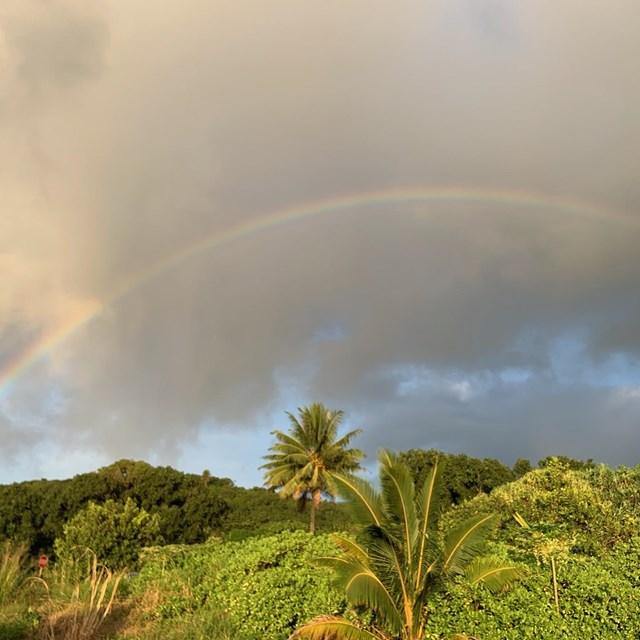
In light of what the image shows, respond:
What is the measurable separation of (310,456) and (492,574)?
98.2ft

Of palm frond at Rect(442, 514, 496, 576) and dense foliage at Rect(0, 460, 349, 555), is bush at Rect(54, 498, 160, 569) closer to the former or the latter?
dense foliage at Rect(0, 460, 349, 555)

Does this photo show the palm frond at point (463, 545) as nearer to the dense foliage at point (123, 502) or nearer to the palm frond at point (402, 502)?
the palm frond at point (402, 502)

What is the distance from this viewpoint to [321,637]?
10.6 meters

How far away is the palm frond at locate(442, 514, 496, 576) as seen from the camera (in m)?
10.3

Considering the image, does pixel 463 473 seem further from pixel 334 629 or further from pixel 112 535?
pixel 334 629

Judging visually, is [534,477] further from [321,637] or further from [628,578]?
[321,637]

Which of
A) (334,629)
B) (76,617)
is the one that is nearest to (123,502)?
(76,617)

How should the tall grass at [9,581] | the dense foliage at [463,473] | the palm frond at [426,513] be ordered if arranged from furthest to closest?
1. the dense foliage at [463,473]
2. the tall grass at [9,581]
3. the palm frond at [426,513]

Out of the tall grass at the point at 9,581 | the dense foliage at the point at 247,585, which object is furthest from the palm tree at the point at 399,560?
the tall grass at the point at 9,581

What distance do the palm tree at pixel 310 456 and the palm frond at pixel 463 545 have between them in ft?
94.6

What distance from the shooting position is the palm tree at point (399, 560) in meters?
9.81

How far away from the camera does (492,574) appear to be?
34.1ft

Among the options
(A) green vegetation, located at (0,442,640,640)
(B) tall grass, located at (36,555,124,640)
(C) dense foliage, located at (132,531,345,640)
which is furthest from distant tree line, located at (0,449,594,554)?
(B) tall grass, located at (36,555,124,640)

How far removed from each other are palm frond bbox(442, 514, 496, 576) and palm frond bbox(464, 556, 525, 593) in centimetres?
19
